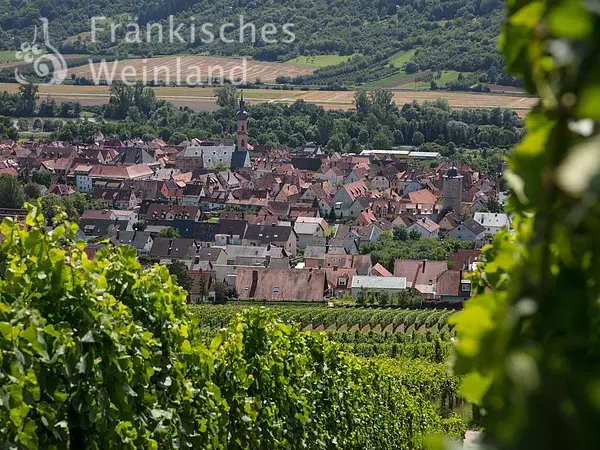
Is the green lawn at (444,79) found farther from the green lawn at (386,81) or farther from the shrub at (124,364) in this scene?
the shrub at (124,364)

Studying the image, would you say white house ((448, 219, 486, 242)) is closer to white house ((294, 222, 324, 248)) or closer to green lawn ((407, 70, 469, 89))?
white house ((294, 222, 324, 248))

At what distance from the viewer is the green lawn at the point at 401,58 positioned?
470 feet

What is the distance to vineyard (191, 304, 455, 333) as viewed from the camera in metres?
39.6

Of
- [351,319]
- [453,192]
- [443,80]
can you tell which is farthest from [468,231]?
[443,80]

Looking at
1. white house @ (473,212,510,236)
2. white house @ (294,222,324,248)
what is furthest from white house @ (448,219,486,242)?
white house @ (294,222,324,248)

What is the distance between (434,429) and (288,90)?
117 m

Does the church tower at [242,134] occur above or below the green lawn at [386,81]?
below

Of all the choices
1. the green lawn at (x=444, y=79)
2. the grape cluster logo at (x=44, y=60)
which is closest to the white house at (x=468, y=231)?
the green lawn at (x=444, y=79)

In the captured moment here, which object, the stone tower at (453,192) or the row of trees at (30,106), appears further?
the row of trees at (30,106)

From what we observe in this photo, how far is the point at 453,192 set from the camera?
69.6 metres

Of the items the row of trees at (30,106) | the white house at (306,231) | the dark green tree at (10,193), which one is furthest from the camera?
the row of trees at (30,106)

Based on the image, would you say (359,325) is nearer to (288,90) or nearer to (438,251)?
(438,251)

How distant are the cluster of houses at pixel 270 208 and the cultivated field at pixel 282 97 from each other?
19175mm

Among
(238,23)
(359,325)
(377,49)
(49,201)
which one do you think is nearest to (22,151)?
(49,201)
